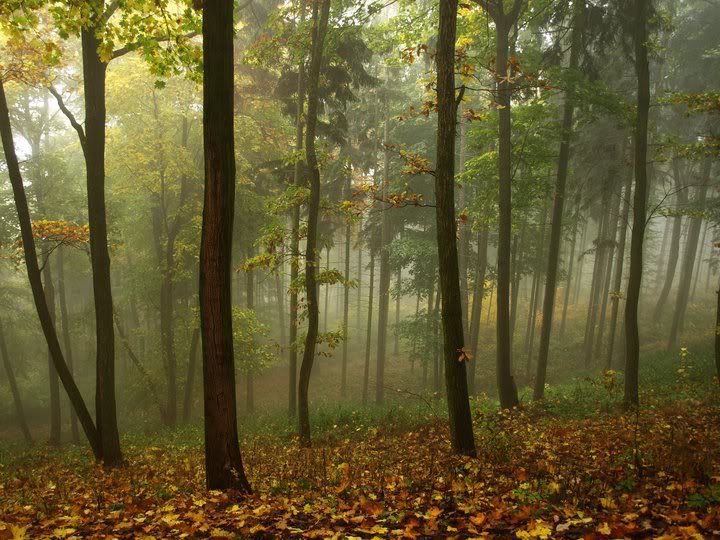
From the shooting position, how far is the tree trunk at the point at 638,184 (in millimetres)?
11406

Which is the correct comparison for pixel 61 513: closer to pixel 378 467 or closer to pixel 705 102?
pixel 378 467

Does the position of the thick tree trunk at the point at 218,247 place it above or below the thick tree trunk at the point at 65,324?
above

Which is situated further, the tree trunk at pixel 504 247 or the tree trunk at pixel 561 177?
the tree trunk at pixel 561 177

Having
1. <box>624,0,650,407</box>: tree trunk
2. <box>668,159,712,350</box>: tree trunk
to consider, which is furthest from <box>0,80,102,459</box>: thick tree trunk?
<box>668,159,712,350</box>: tree trunk

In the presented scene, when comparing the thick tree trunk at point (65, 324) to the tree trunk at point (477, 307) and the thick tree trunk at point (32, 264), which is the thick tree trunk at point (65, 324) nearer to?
the thick tree trunk at point (32, 264)

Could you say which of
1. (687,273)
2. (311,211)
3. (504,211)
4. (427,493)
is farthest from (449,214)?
(687,273)

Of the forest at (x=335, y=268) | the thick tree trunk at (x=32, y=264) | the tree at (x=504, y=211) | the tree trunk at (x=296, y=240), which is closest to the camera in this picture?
the forest at (x=335, y=268)

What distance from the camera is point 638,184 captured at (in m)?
11.8

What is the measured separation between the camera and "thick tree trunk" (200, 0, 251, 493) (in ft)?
17.4

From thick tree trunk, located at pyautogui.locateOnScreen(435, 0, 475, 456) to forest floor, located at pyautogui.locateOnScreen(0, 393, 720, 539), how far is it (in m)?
1.24

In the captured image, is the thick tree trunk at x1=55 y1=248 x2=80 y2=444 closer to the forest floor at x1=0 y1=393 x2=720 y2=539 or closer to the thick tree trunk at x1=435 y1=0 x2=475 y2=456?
the forest floor at x1=0 y1=393 x2=720 y2=539

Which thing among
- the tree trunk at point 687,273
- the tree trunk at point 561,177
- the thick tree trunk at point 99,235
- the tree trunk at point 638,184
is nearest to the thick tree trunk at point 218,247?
the thick tree trunk at point 99,235

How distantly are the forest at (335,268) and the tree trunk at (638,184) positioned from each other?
0.06 metres

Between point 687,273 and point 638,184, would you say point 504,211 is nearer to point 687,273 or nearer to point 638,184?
point 638,184
